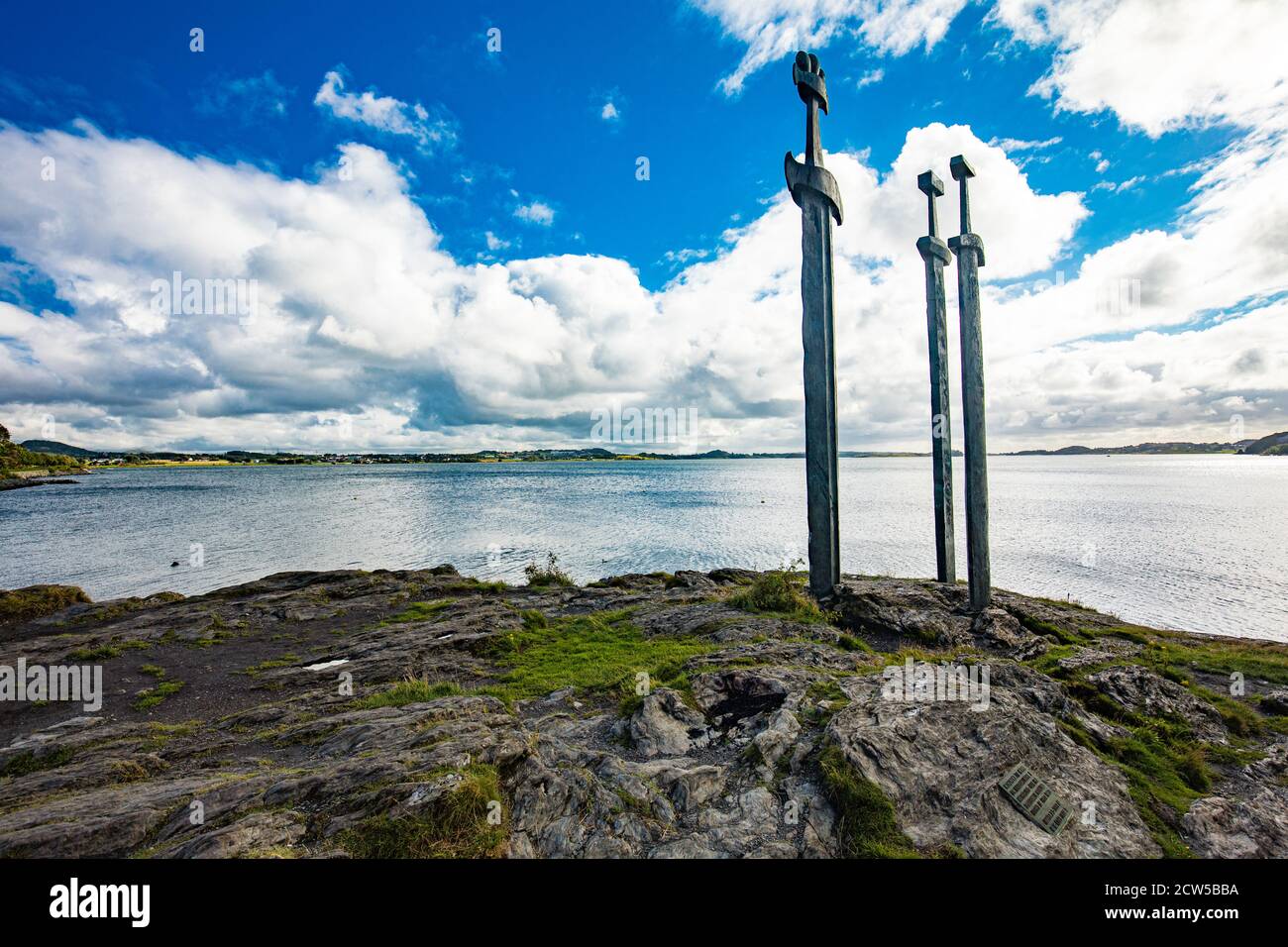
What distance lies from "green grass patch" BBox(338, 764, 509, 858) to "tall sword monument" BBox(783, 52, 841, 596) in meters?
10.1

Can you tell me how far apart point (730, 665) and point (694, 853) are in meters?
4.59

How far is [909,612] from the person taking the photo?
1251cm

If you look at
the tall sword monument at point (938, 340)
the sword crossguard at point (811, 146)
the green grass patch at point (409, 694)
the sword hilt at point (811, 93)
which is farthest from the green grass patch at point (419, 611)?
the sword hilt at point (811, 93)

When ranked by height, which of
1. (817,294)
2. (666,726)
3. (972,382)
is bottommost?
(666,726)

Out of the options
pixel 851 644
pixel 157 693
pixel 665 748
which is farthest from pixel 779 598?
pixel 157 693

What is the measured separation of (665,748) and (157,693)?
37.2 feet

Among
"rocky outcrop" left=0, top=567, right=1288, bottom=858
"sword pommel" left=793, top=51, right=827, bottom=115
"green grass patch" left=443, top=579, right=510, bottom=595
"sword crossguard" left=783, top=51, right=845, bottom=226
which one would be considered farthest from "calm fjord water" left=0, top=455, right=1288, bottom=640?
"sword pommel" left=793, top=51, right=827, bottom=115

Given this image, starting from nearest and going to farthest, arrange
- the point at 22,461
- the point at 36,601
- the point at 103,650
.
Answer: the point at 103,650
the point at 36,601
the point at 22,461

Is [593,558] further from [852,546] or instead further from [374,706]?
[374,706]

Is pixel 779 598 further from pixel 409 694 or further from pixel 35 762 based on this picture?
pixel 35 762

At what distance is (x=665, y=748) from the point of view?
259 inches

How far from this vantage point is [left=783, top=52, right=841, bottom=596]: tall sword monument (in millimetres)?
12945

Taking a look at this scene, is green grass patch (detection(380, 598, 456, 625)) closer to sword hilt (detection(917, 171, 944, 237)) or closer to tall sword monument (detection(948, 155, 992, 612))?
tall sword monument (detection(948, 155, 992, 612))
